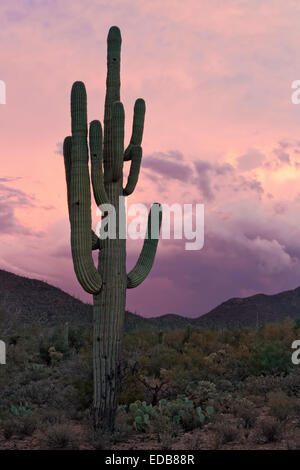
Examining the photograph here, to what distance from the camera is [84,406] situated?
14.4 metres

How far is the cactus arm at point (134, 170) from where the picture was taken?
1316 centimetres

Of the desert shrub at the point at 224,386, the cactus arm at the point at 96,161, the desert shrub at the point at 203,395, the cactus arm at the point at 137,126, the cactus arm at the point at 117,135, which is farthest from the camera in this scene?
the desert shrub at the point at 224,386

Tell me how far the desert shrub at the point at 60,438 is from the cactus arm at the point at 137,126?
6228mm

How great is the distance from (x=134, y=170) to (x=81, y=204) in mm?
2224

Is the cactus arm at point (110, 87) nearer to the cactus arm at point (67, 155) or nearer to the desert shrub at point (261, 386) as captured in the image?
the cactus arm at point (67, 155)

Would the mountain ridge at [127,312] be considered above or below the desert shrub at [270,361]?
above

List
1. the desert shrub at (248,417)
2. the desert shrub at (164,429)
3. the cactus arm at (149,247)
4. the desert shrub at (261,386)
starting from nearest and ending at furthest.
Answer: the desert shrub at (164,429) → the desert shrub at (248,417) → the cactus arm at (149,247) → the desert shrub at (261,386)

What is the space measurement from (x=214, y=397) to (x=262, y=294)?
58780 millimetres

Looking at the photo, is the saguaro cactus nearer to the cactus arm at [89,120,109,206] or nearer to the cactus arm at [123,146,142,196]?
the cactus arm at [89,120,109,206]

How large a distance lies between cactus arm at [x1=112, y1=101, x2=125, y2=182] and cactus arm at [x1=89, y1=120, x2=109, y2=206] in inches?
14.9

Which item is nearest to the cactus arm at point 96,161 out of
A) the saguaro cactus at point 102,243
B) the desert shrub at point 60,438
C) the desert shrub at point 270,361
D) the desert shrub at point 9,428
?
the saguaro cactus at point 102,243

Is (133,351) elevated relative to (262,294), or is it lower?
lower
